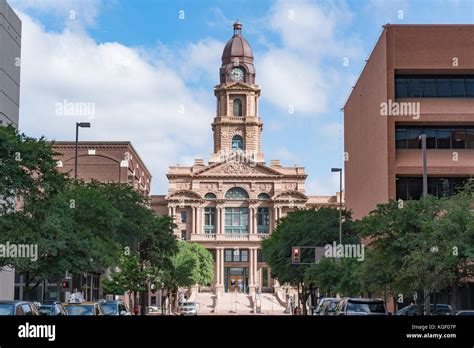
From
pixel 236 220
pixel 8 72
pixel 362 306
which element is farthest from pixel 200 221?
pixel 362 306

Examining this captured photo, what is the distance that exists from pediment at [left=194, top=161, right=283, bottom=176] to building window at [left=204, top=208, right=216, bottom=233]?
7.23 metres

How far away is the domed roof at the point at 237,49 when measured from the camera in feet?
536

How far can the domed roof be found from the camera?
536 feet

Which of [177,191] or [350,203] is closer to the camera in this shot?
[350,203]

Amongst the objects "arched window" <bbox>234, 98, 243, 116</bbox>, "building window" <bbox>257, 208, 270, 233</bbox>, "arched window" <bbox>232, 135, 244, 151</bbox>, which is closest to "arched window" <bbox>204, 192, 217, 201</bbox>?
"building window" <bbox>257, 208, 270, 233</bbox>

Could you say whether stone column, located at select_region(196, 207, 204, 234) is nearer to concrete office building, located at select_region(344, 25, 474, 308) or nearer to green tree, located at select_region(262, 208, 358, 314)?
green tree, located at select_region(262, 208, 358, 314)

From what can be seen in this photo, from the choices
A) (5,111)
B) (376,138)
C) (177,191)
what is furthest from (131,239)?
(177,191)

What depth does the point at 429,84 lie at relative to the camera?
2291 inches

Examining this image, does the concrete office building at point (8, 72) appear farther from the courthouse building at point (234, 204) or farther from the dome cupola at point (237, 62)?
the dome cupola at point (237, 62)

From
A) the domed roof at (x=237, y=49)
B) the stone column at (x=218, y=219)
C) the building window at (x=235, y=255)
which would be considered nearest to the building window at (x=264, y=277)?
the building window at (x=235, y=255)

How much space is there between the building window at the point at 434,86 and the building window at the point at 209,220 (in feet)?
312

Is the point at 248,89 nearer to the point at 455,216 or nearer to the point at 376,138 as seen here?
the point at 376,138

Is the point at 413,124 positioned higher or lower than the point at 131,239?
higher

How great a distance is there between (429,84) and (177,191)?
93045 millimetres
